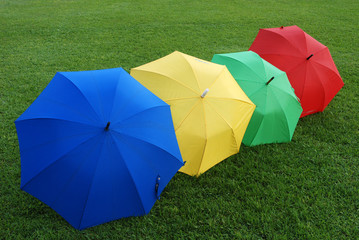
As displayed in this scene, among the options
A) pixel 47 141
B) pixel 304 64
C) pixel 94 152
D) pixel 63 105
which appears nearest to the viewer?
pixel 94 152

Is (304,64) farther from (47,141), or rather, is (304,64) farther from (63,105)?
(47,141)

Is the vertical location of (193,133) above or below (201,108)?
below

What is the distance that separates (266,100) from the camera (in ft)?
12.1

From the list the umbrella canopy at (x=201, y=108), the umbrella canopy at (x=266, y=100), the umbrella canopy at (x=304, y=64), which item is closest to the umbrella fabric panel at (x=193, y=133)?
the umbrella canopy at (x=201, y=108)

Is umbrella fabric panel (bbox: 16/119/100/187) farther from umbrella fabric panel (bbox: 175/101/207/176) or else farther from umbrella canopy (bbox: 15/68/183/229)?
umbrella fabric panel (bbox: 175/101/207/176)

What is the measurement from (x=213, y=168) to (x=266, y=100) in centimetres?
111

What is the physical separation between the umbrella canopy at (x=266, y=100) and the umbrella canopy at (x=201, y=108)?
31 cm

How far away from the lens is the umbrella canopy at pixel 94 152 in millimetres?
2387

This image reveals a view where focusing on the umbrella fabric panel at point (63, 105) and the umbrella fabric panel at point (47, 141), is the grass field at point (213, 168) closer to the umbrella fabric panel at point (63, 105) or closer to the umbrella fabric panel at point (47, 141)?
the umbrella fabric panel at point (47, 141)

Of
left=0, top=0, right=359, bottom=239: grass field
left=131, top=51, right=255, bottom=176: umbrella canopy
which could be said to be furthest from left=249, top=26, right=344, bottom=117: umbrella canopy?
left=131, top=51, right=255, bottom=176: umbrella canopy

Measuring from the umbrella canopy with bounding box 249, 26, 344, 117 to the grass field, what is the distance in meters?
0.40

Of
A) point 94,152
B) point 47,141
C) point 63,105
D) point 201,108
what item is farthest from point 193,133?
point 47,141

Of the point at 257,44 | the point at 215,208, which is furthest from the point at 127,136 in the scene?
the point at 257,44

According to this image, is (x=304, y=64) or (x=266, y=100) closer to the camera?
(x=266, y=100)
